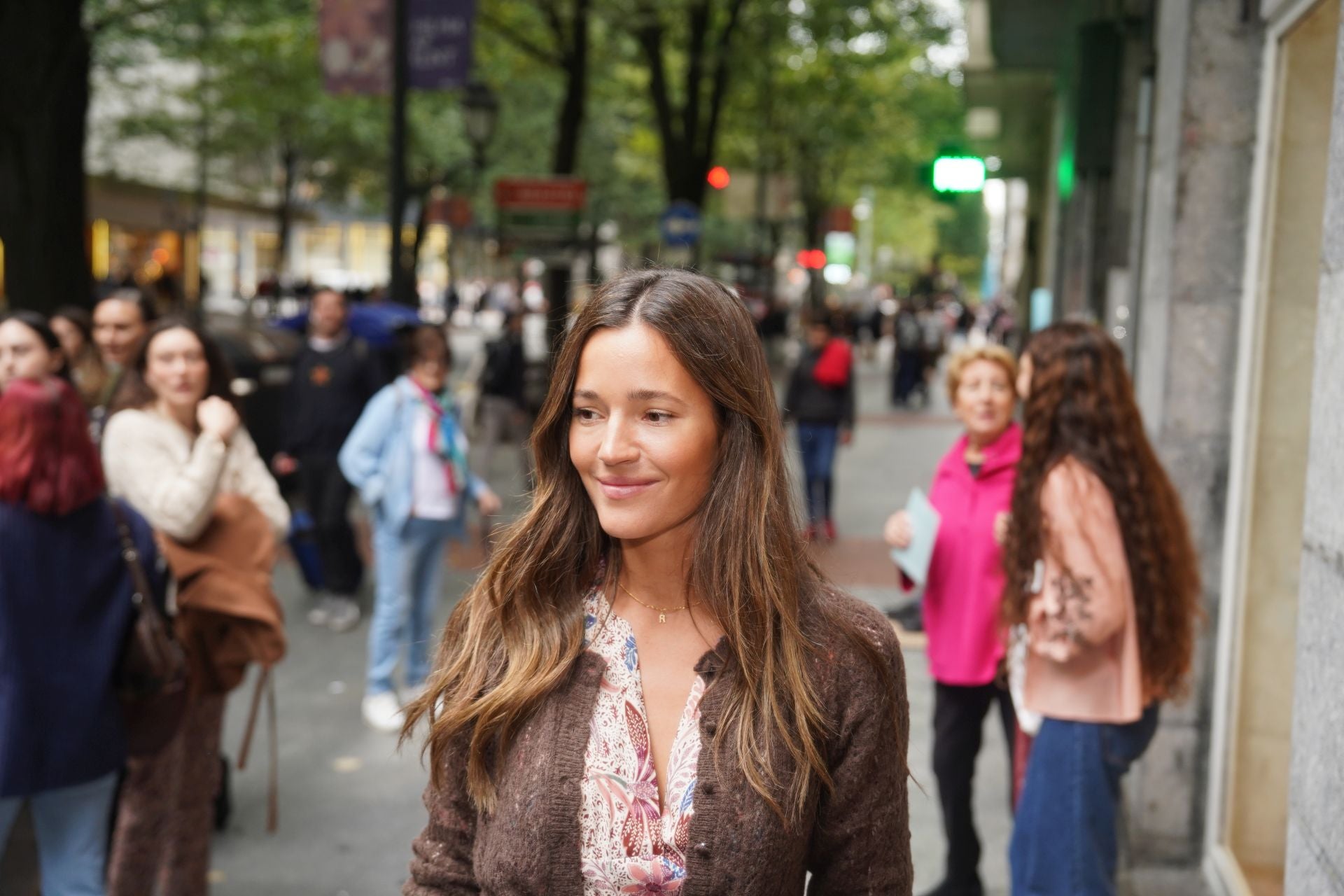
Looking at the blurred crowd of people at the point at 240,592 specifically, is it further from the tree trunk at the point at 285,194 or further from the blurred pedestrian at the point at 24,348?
the tree trunk at the point at 285,194

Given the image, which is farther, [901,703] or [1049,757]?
[1049,757]

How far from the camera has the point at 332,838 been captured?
5.75m

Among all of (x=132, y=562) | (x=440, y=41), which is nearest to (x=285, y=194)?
(x=440, y=41)

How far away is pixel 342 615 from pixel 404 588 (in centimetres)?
223

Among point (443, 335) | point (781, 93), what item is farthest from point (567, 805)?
point (781, 93)

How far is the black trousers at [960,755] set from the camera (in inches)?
193

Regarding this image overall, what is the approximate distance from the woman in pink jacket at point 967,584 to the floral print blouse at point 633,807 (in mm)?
2571

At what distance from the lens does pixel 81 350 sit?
7.17 m

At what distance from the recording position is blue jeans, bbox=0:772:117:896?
392cm

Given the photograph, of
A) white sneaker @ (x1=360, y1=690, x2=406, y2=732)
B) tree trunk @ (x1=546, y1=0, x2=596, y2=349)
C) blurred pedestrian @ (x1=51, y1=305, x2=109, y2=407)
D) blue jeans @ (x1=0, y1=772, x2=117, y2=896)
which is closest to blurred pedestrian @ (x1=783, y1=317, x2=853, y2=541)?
white sneaker @ (x1=360, y1=690, x2=406, y2=732)

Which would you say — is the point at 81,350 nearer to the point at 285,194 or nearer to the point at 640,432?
the point at 640,432

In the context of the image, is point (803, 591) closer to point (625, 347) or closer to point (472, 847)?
point (625, 347)

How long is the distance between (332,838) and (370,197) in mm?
46066

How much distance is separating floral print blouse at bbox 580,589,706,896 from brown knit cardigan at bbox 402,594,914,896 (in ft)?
0.07
